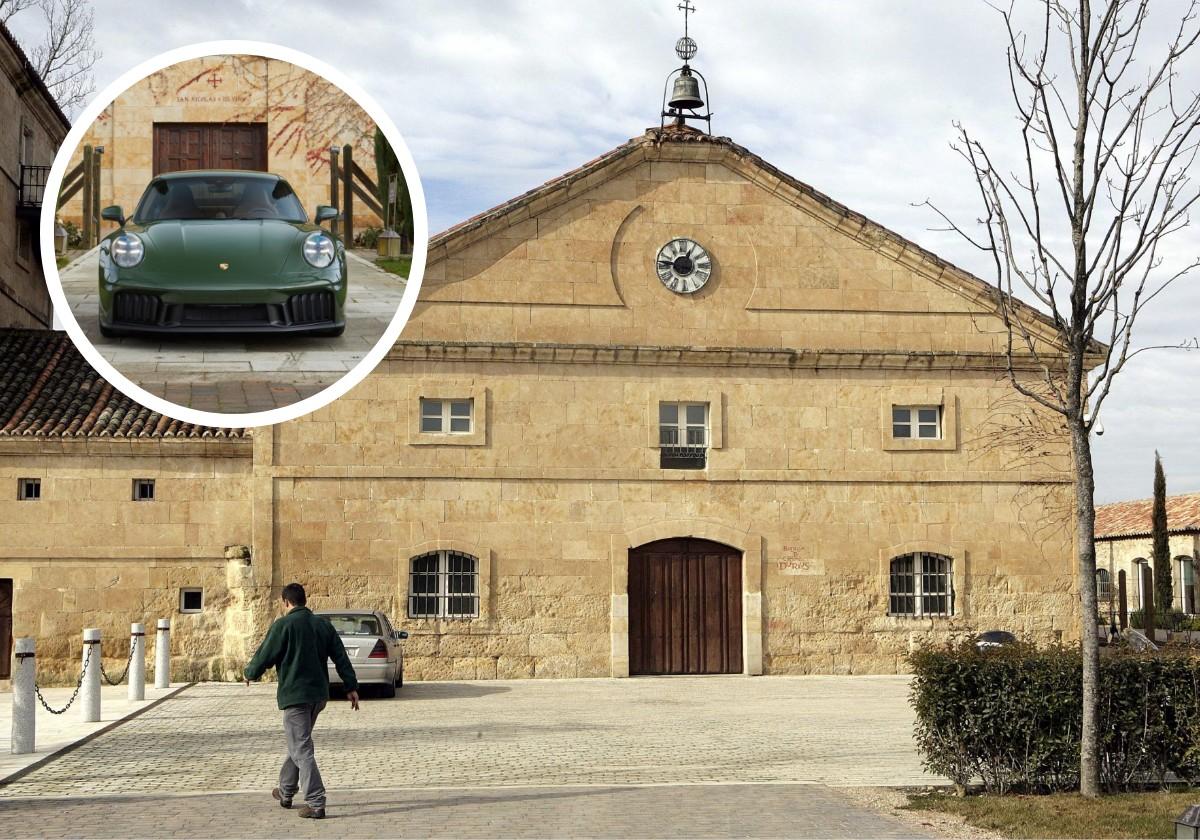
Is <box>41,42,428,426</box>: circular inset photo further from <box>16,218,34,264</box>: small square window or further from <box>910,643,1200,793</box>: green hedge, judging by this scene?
<box>16,218,34,264</box>: small square window

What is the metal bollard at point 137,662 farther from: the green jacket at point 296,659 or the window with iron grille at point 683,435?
the green jacket at point 296,659

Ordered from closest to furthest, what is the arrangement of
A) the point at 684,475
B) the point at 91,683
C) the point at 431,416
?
the point at 91,683 < the point at 431,416 < the point at 684,475

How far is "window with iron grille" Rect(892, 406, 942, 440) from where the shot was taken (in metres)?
28.0

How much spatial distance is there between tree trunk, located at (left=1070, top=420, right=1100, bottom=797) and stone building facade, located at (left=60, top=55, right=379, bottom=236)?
7.68m

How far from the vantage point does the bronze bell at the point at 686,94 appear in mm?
28312

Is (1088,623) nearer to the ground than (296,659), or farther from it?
farther from it

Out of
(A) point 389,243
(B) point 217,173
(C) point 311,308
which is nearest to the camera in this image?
(B) point 217,173

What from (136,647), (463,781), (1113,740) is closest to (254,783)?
(463,781)

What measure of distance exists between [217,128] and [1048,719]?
866cm

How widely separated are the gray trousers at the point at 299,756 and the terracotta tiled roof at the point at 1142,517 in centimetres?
4031

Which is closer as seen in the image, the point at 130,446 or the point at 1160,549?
the point at 130,446

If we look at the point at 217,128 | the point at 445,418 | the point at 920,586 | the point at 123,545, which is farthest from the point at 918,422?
the point at 217,128

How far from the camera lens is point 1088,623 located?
1209 cm

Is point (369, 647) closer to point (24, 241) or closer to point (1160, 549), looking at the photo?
point (24, 241)
